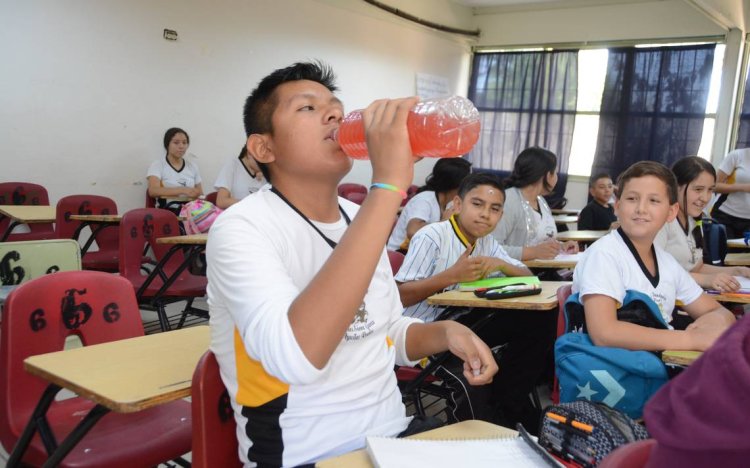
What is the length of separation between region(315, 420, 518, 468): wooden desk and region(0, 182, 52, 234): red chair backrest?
13.4ft

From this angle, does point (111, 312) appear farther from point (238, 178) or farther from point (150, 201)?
point (150, 201)

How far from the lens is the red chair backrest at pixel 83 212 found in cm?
384

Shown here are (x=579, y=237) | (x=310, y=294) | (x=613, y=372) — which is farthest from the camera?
(x=579, y=237)

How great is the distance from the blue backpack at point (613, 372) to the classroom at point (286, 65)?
0.06 meters

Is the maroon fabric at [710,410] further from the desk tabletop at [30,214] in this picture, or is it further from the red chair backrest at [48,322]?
the desk tabletop at [30,214]

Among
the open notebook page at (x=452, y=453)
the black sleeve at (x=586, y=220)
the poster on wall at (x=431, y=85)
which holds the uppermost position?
the poster on wall at (x=431, y=85)

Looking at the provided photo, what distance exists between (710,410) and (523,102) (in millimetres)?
8390

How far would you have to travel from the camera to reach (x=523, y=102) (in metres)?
8.32

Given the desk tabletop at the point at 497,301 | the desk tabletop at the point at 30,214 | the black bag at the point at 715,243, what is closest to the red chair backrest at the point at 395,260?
the desk tabletop at the point at 497,301

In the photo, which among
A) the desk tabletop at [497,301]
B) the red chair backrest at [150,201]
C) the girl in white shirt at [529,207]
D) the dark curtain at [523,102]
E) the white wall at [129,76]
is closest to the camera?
the desk tabletop at [497,301]

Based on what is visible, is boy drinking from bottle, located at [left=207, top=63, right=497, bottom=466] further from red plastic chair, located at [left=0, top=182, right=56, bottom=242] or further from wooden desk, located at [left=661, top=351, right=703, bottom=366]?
red plastic chair, located at [left=0, top=182, right=56, bottom=242]

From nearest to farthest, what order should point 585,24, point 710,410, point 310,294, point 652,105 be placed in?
point 710,410, point 310,294, point 652,105, point 585,24

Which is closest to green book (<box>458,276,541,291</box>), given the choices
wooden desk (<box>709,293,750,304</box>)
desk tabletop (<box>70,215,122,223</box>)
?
wooden desk (<box>709,293,750,304</box>)

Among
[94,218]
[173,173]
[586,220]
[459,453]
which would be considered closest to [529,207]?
[586,220]
